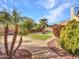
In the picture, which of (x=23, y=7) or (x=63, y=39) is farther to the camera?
(x=63, y=39)

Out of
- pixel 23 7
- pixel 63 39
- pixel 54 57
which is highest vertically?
pixel 23 7

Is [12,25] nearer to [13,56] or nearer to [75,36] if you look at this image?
[13,56]

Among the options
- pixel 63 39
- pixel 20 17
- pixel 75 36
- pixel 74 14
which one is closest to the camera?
pixel 20 17

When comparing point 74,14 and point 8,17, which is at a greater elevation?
point 74,14

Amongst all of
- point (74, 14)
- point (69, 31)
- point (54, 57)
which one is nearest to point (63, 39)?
point (69, 31)

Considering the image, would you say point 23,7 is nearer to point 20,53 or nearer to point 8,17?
point 8,17

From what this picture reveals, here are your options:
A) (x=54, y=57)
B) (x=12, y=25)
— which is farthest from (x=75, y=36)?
(x=12, y=25)

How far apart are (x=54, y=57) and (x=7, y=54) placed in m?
3.63

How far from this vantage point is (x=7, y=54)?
1523 cm

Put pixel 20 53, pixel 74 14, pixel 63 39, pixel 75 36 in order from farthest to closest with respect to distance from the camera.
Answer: pixel 74 14 → pixel 63 39 → pixel 75 36 → pixel 20 53

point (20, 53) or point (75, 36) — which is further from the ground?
point (75, 36)

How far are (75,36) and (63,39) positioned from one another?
5.68 ft

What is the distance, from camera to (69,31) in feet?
60.6

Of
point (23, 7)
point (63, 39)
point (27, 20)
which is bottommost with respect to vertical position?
point (63, 39)
